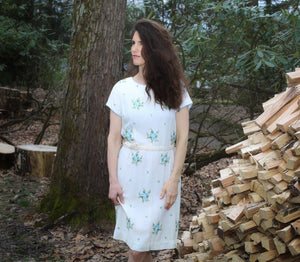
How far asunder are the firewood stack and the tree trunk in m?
1.43

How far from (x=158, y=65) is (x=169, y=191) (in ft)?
2.83

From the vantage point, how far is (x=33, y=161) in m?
6.59

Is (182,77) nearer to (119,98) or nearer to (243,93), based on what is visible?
(119,98)

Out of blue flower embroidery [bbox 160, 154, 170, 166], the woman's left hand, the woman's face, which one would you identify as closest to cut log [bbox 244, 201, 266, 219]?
the woman's left hand

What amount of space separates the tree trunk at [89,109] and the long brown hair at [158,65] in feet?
5.74

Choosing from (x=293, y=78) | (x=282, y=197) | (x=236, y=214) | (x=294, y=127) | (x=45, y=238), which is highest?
(x=293, y=78)

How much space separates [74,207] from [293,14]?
350 cm

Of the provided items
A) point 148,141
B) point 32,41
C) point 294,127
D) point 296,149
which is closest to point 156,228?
point 148,141

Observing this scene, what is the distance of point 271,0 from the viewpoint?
6.48 m

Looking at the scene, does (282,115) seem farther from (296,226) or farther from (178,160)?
(178,160)

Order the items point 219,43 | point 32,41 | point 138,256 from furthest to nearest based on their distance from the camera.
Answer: point 32,41 < point 219,43 < point 138,256

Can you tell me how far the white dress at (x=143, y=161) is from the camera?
249cm

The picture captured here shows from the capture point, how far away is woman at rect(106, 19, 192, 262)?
2.49m

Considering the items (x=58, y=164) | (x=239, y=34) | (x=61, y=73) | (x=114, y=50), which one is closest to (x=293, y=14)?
(x=239, y=34)
